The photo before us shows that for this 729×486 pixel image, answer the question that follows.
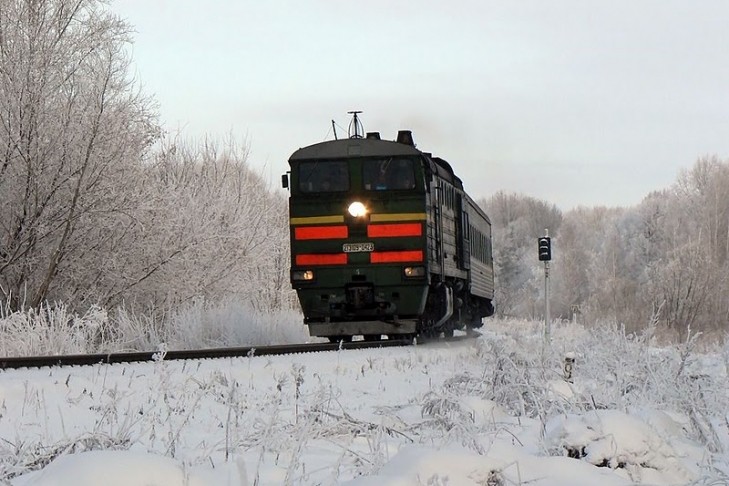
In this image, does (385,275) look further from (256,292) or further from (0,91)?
(256,292)

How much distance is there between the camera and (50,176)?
1488cm

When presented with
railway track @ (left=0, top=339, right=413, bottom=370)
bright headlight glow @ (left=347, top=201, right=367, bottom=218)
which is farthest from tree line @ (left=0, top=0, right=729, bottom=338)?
bright headlight glow @ (left=347, top=201, right=367, bottom=218)

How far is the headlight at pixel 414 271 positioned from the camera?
46.2 ft

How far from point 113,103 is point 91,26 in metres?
1.62

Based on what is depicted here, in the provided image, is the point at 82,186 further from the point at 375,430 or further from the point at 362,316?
the point at 375,430

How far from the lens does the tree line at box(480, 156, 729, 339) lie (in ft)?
120

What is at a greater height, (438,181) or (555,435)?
(438,181)

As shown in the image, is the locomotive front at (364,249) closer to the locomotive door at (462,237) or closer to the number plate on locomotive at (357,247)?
the number plate on locomotive at (357,247)

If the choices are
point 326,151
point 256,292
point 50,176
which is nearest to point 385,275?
point 326,151

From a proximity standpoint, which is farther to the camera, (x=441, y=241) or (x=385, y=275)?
(x=441, y=241)

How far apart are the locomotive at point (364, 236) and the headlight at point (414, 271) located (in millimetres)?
16

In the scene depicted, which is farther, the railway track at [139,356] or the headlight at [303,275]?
the headlight at [303,275]

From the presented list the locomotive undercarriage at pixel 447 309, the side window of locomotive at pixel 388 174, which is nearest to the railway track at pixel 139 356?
the locomotive undercarriage at pixel 447 309

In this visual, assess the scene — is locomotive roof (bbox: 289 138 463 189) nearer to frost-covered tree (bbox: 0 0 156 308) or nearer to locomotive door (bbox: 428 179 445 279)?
locomotive door (bbox: 428 179 445 279)
